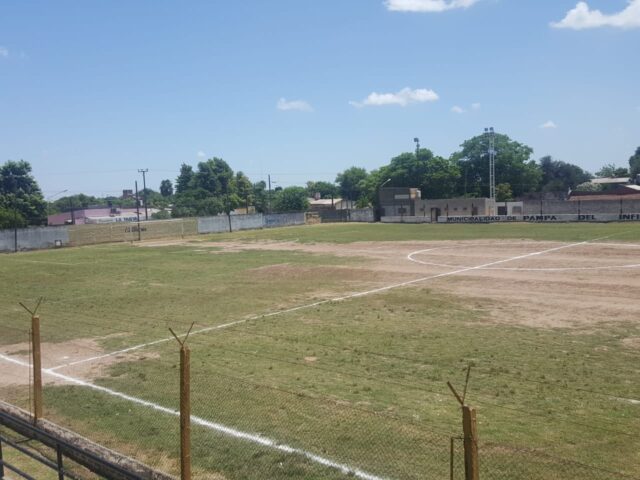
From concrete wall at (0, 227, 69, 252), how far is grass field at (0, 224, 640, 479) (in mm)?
30026

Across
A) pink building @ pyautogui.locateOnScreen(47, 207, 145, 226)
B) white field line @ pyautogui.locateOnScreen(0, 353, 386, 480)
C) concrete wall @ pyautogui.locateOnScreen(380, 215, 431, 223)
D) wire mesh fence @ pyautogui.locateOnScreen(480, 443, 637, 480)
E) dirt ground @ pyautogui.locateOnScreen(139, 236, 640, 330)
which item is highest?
pink building @ pyautogui.locateOnScreen(47, 207, 145, 226)

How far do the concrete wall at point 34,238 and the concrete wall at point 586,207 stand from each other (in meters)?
61.9

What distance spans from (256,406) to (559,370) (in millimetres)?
6826

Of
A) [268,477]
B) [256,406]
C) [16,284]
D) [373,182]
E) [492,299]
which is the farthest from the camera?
[373,182]

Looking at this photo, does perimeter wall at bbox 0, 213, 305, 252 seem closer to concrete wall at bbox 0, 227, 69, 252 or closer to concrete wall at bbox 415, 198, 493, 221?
concrete wall at bbox 0, 227, 69, 252

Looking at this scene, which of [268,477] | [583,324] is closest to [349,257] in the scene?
[583,324]

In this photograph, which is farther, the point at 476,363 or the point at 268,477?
the point at 476,363

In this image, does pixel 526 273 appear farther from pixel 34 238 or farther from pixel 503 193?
pixel 503 193

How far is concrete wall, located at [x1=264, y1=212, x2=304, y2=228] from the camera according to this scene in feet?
283

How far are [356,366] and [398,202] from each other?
90.4 metres

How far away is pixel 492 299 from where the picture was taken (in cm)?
2203

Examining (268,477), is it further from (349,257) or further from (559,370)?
(349,257)

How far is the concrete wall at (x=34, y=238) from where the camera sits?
57469 mm

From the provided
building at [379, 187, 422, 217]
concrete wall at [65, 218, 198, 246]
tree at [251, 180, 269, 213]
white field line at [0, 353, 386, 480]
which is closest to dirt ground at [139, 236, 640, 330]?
white field line at [0, 353, 386, 480]
